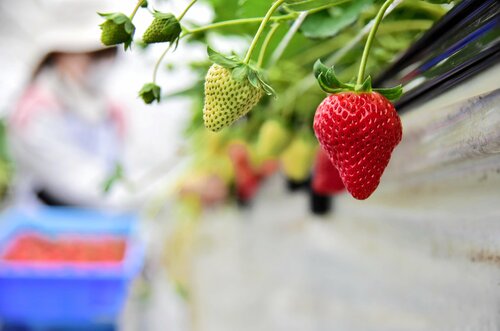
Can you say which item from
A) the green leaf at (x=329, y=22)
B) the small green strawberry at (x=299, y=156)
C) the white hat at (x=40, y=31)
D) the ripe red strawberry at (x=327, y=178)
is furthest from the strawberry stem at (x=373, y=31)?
the white hat at (x=40, y=31)

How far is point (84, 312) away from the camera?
154cm

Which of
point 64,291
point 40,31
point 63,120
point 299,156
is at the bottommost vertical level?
point 63,120

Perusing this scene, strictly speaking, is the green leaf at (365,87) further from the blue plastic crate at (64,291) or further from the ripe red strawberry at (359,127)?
the blue plastic crate at (64,291)

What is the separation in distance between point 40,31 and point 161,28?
382cm

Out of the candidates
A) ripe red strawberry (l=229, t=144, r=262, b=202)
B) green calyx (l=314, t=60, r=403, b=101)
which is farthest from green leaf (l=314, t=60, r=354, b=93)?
A: ripe red strawberry (l=229, t=144, r=262, b=202)

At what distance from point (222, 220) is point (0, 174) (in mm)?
2432

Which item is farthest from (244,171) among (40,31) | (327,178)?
(40,31)

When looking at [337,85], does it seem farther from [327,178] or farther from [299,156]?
[299,156]

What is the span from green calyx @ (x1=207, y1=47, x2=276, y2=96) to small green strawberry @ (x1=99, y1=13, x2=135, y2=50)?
0.05 metres

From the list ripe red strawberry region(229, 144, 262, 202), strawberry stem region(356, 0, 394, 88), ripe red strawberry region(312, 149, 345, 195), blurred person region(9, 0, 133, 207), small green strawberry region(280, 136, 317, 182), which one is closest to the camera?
strawberry stem region(356, 0, 394, 88)

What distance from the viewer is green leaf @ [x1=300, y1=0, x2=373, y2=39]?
1.28ft

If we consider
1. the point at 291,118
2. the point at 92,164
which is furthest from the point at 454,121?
the point at 92,164

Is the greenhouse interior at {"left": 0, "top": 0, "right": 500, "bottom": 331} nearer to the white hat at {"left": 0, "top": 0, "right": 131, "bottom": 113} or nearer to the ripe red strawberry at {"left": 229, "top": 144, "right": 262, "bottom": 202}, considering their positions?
the ripe red strawberry at {"left": 229, "top": 144, "right": 262, "bottom": 202}

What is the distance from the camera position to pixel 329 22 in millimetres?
409
